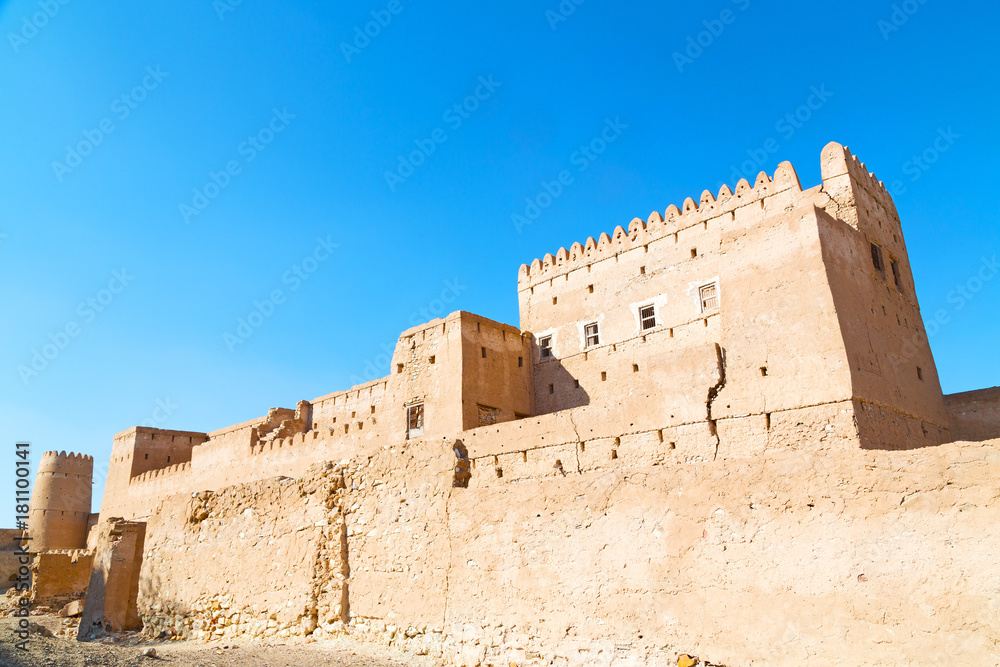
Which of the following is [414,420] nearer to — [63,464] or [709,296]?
[709,296]

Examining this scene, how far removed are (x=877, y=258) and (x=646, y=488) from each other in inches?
553

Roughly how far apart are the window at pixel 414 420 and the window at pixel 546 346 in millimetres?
4895

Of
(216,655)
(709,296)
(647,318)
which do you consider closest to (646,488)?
(216,655)

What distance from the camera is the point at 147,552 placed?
44.9 ft

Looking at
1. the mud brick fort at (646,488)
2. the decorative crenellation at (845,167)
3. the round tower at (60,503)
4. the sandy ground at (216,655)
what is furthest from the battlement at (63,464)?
the decorative crenellation at (845,167)

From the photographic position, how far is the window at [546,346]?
23.7 metres

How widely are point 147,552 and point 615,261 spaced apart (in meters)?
15.7

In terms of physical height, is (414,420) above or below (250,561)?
above

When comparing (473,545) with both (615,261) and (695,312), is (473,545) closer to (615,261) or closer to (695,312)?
(695,312)

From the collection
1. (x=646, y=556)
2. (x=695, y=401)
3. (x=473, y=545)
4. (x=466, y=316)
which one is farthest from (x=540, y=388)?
(x=646, y=556)

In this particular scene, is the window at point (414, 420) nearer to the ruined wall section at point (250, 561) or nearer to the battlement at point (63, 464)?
the ruined wall section at point (250, 561)

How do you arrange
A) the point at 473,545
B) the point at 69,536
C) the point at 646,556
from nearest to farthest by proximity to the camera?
the point at 646,556 < the point at 473,545 < the point at 69,536

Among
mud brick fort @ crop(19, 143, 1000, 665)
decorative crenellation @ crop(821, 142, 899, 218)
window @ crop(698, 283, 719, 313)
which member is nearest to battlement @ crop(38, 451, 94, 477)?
mud brick fort @ crop(19, 143, 1000, 665)

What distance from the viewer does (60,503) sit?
36688 millimetres
